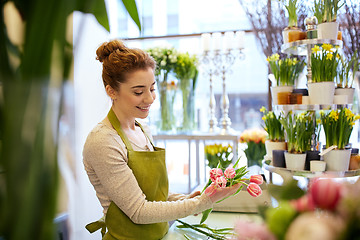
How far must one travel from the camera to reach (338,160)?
6.72ft

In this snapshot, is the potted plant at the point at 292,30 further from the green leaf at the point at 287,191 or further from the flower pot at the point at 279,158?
the green leaf at the point at 287,191

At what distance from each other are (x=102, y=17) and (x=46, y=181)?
12cm

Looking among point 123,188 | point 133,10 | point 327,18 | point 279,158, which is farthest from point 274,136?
point 133,10

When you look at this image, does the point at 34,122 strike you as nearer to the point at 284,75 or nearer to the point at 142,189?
the point at 142,189

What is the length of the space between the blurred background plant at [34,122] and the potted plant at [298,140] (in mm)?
2039

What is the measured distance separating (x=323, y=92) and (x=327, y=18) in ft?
1.46

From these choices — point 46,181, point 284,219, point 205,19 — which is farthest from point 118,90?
point 205,19

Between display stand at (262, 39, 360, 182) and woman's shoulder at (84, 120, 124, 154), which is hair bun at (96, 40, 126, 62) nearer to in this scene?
woman's shoulder at (84, 120, 124, 154)

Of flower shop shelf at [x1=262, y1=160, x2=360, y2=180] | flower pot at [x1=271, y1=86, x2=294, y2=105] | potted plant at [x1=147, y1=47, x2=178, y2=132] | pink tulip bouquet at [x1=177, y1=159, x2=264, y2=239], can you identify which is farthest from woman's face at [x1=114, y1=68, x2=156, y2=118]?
potted plant at [x1=147, y1=47, x2=178, y2=132]

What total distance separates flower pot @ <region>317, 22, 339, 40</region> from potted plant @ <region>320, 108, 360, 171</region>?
44cm

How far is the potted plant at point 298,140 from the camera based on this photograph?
6.86ft

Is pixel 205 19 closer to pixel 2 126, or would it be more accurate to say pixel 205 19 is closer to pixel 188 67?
pixel 188 67

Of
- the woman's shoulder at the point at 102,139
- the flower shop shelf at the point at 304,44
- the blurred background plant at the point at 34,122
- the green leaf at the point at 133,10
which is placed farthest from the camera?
the flower shop shelf at the point at 304,44

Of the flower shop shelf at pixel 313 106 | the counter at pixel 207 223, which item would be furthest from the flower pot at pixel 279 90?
the counter at pixel 207 223
